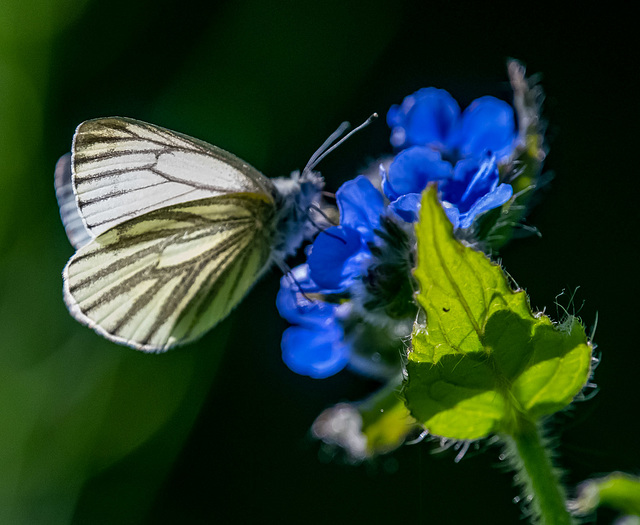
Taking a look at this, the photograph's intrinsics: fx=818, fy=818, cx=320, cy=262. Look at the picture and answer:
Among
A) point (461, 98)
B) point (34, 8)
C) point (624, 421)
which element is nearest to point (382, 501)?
point (624, 421)

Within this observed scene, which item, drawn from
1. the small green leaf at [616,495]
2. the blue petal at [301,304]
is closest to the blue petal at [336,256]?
the blue petal at [301,304]

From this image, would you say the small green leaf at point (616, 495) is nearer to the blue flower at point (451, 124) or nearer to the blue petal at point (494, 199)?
the blue petal at point (494, 199)

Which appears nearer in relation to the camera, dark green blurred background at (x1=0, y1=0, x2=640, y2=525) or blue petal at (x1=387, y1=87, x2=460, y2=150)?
blue petal at (x1=387, y1=87, x2=460, y2=150)

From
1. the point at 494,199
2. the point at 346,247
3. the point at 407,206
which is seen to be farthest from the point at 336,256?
the point at 494,199

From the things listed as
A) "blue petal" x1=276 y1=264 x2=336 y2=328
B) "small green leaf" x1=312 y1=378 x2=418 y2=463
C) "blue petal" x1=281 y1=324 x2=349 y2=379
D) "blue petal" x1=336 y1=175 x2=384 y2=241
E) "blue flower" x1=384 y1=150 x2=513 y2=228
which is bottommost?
"small green leaf" x1=312 y1=378 x2=418 y2=463

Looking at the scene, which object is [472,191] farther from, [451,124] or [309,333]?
[309,333]

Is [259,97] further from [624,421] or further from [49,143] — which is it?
[624,421]

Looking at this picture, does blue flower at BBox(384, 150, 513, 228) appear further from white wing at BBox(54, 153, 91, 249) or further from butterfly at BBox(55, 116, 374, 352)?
white wing at BBox(54, 153, 91, 249)

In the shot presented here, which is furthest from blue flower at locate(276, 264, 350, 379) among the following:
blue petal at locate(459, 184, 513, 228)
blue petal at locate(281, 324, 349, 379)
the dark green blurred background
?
the dark green blurred background
